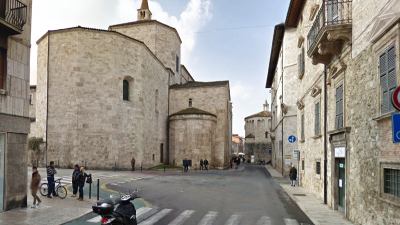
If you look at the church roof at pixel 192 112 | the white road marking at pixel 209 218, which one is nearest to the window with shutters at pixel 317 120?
the white road marking at pixel 209 218

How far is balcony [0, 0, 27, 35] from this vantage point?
1191 cm

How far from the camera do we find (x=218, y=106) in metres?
51.6

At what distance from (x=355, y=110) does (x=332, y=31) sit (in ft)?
8.12

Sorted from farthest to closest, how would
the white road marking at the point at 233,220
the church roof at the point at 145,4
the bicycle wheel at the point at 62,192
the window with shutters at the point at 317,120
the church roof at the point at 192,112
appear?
the church roof at the point at 145,4 < the church roof at the point at 192,112 < the window with shutters at the point at 317,120 < the bicycle wheel at the point at 62,192 < the white road marking at the point at 233,220

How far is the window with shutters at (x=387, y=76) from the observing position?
847cm

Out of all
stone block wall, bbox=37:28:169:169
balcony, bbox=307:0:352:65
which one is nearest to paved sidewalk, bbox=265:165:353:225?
balcony, bbox=307:0:352:65

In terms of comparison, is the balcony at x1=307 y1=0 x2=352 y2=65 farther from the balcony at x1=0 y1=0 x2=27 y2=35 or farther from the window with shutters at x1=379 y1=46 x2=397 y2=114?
the balcony at x1=0 y1=0 x2=27 y2=35

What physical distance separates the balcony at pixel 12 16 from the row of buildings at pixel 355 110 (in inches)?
375

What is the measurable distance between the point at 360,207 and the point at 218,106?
1615 inches

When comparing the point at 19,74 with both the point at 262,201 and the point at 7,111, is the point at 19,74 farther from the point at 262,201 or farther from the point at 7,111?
the point at 262,201

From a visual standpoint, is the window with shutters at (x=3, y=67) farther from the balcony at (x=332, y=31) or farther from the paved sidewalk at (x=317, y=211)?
the paved sidewalk at (x=317, y=211)

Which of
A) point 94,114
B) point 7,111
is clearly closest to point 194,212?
point 7,111

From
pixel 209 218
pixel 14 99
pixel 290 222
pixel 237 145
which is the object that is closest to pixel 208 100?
pixel 14 99

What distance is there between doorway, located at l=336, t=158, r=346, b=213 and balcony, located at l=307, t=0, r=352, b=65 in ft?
12.1
